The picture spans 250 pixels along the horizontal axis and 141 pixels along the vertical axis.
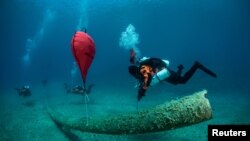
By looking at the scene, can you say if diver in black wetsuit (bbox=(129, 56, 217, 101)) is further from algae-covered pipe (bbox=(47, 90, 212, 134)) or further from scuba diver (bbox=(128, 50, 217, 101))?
algae-covered pipe (bbox=(47, 90, 212, 134))

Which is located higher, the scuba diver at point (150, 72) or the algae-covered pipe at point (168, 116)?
the scuba diver at point (150, 72)

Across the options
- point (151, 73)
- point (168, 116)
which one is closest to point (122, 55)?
point (151, 73)

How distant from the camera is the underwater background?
1392 cm

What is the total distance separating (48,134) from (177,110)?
283 inches

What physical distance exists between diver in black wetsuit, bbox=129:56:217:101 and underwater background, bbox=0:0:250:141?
2.69 m

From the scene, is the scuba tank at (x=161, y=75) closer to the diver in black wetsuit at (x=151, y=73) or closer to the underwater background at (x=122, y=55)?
the diver in black wetsuit at (x=151, y=73)

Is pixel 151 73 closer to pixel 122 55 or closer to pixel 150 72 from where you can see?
pixel 150 72

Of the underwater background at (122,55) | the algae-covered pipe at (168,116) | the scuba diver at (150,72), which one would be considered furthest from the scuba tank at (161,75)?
the underwater background at (122,55)

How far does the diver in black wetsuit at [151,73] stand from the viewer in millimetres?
5621

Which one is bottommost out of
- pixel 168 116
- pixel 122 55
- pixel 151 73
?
pixel 168 116

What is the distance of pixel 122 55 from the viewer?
11062cm

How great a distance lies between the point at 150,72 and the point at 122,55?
10508 cm

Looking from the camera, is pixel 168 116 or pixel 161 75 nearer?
pixel 168 116

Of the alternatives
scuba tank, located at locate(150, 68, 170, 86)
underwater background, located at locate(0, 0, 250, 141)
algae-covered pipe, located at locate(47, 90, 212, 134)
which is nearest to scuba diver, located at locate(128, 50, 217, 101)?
scuba tank, located at locate(150, 68, 170, 86)
